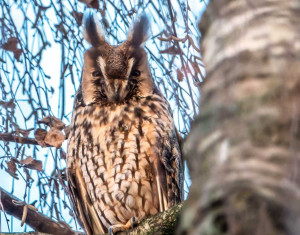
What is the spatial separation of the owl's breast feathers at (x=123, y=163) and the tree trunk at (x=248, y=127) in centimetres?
170

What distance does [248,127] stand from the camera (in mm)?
806

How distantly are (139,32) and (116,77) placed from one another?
Answer: 35 centimetres

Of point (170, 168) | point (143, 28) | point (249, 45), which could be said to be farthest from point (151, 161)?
point (249, 45)

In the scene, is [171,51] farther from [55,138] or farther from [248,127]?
[248,127]

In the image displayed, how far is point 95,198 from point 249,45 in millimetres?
1963

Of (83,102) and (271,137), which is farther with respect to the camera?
(83,102)

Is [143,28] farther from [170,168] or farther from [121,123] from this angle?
[170,168]

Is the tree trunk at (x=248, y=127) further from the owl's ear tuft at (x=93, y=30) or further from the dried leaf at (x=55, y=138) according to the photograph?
the owl's ear tuft at (x=93, y=30)

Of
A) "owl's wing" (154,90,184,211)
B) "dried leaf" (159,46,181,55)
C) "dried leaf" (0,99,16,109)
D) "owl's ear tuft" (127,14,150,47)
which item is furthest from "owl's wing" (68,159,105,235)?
"dried leaf" (159,46,181,55)

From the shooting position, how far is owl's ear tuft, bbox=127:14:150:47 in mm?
2840

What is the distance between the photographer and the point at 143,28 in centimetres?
285

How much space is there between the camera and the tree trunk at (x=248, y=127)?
728mm

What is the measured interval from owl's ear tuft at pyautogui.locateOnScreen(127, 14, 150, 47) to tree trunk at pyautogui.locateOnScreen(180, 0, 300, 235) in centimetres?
192

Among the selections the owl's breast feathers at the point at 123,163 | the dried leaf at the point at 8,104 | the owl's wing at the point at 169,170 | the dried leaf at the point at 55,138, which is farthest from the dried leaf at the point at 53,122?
the owl's wing at the point at 169,170
